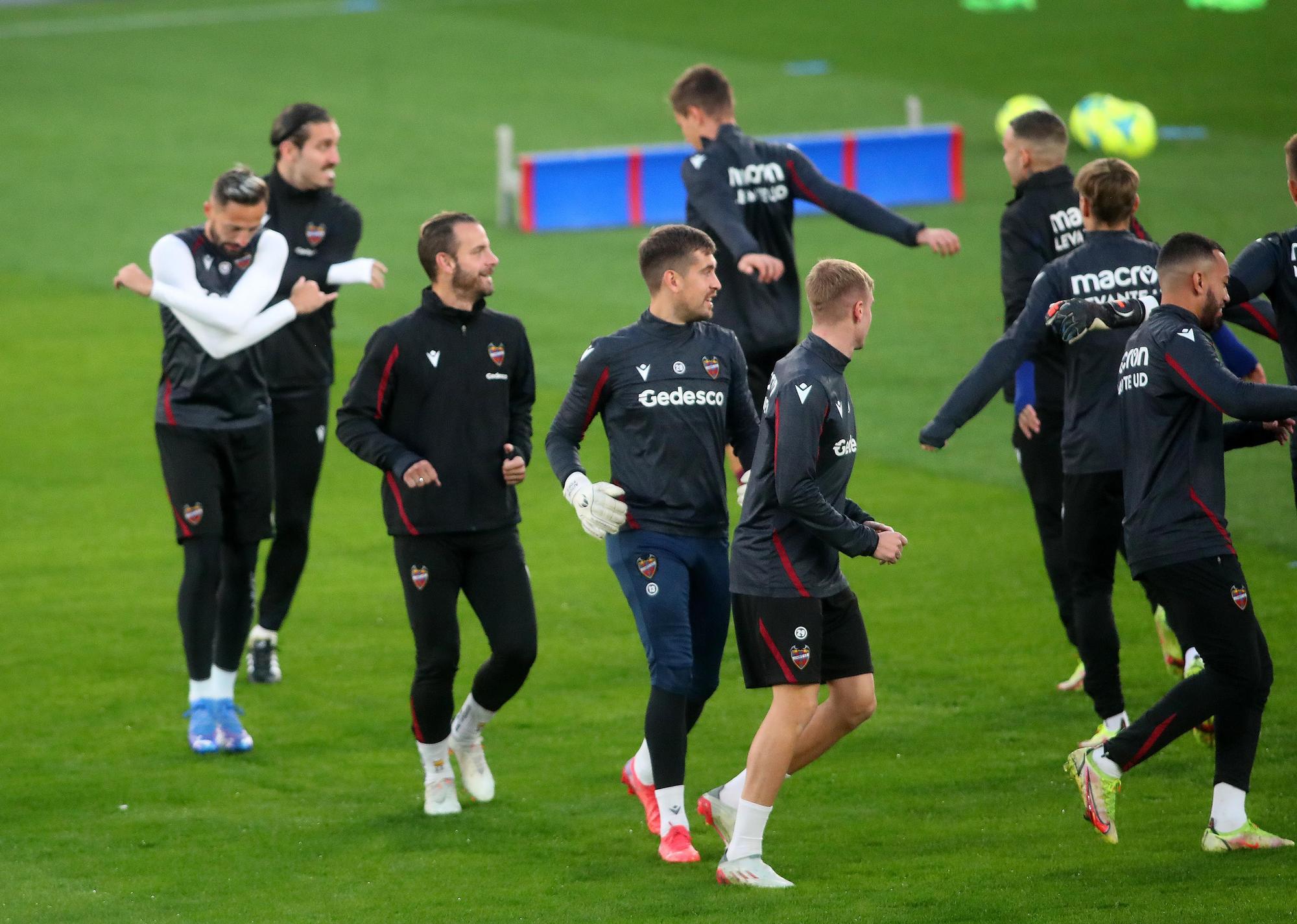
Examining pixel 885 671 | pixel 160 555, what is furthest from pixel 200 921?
pixel 160 555

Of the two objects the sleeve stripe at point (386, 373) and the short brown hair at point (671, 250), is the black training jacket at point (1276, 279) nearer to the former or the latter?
the short brown hair at point (671, 250)

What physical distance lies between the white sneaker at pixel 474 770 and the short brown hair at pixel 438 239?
72.2 inches

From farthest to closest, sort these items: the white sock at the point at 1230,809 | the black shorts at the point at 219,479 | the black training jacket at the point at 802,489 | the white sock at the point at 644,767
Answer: the black shorts at the point at 219,479 < the white sock at the point at 644,767 < the white sock at the point at 1230,809 < the black training jacket at the point at 802,489

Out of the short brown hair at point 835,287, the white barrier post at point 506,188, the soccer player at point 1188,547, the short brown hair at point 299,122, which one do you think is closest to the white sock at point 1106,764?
the soccer player at point 1188,547

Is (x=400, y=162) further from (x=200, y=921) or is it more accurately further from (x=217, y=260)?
(x=200, y=921)

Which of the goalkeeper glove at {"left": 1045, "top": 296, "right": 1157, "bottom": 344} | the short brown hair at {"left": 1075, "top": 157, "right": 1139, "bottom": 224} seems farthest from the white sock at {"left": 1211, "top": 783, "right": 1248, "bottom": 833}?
the short brown hair at {"left": 1075, "top": 157, "right": 1139, "bottom": 224}

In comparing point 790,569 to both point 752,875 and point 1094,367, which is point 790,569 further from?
point 1094,367

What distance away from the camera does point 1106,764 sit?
639 centimetres

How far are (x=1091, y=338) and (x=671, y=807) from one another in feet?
8.12

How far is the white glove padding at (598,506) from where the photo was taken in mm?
6180

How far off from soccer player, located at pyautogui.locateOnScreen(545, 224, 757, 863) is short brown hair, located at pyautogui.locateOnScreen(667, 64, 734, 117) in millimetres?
2412

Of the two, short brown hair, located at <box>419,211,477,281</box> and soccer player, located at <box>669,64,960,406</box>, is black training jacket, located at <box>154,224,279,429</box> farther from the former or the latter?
soccer player, located at <box>669,64,960,406</box>

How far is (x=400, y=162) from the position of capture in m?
25.2

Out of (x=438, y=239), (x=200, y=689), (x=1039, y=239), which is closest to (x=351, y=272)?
(x=438, y=239)
